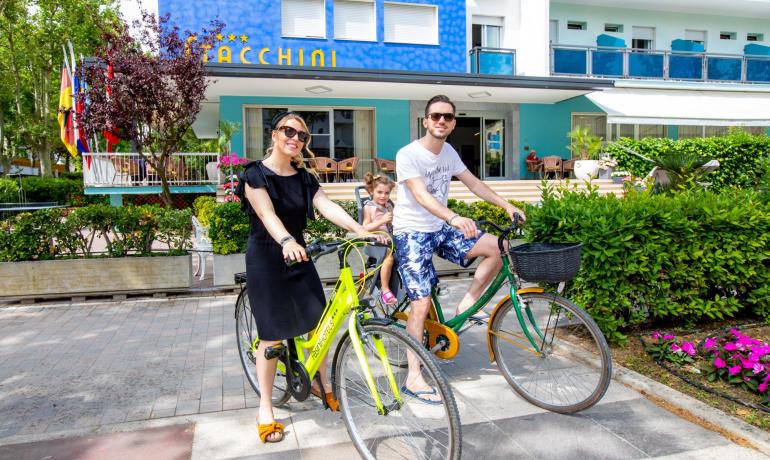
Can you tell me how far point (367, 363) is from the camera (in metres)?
2.66

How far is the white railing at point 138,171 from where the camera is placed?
15461mm

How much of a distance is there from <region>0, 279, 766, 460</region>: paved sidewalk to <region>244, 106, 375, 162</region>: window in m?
12.1

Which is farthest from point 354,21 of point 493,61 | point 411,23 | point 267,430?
point 267,430

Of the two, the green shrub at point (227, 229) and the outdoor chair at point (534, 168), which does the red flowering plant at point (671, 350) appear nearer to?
the green shrub at point (227, 229)

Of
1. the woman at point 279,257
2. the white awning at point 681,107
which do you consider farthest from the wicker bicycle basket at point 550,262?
the white awning at point 681,107

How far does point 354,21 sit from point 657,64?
11.6 metres

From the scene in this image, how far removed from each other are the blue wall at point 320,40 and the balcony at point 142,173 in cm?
335

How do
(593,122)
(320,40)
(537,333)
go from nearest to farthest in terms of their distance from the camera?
(537,333) → (320,40) → (593,122)

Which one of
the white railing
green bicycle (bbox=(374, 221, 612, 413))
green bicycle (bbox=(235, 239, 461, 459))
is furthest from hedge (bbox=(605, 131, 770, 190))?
green bicycle (bbox=(235, 239, 461, 459))

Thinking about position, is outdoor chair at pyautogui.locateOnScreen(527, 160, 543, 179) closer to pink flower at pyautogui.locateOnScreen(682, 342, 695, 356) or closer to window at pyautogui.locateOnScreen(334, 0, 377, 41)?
window at pyautogui.locateOnScreen(334, 0, 377, 41)

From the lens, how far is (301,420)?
11.5 ft

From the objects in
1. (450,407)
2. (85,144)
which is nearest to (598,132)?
(85,144)

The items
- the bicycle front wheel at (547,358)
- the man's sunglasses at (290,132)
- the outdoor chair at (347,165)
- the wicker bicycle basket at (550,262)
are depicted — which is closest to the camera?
the man's sunglasses at (290,132)

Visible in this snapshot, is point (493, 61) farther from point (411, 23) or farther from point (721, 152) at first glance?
point (721, 152)
